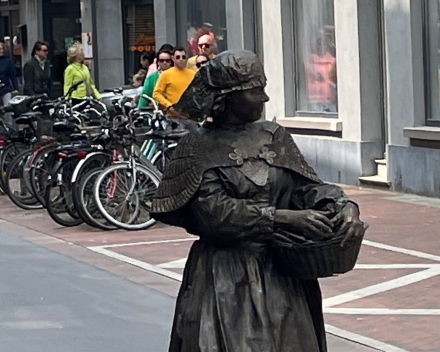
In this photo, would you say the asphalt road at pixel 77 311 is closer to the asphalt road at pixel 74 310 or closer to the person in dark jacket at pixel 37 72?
the asphalt road at pixel 74 310

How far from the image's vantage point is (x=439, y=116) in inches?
555

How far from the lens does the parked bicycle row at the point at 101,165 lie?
1228cm

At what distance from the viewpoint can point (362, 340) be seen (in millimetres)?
7383

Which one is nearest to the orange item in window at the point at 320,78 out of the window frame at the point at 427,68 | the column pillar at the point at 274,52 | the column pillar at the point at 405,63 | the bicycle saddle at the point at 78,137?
the column pillar at the point at 274,52

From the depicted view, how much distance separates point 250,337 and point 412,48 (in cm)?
1037

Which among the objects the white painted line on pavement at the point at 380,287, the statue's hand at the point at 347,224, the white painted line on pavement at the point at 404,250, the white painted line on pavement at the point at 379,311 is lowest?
the white painted line on pavement at the point at 379,311

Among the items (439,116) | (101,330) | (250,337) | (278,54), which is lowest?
(101,330)

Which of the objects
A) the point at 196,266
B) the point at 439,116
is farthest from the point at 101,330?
the point at 439,116

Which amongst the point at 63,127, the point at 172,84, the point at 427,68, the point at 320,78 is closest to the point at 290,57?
the point at 320,78

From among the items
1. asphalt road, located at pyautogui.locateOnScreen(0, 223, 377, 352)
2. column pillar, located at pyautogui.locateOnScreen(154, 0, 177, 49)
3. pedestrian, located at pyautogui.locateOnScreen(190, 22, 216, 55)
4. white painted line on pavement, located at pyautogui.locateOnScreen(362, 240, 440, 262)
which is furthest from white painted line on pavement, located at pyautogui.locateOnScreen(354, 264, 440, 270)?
column pillar, located at pyautogui.locateOnScreen(154, 0, 177, 49)

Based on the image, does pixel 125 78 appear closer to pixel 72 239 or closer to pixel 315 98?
pixel 315 98

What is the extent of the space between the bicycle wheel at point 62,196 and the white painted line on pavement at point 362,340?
559cm

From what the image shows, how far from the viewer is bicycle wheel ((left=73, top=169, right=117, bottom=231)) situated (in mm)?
12234

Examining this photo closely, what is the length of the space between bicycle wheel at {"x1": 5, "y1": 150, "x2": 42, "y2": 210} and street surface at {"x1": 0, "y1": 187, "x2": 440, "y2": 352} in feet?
5.09
